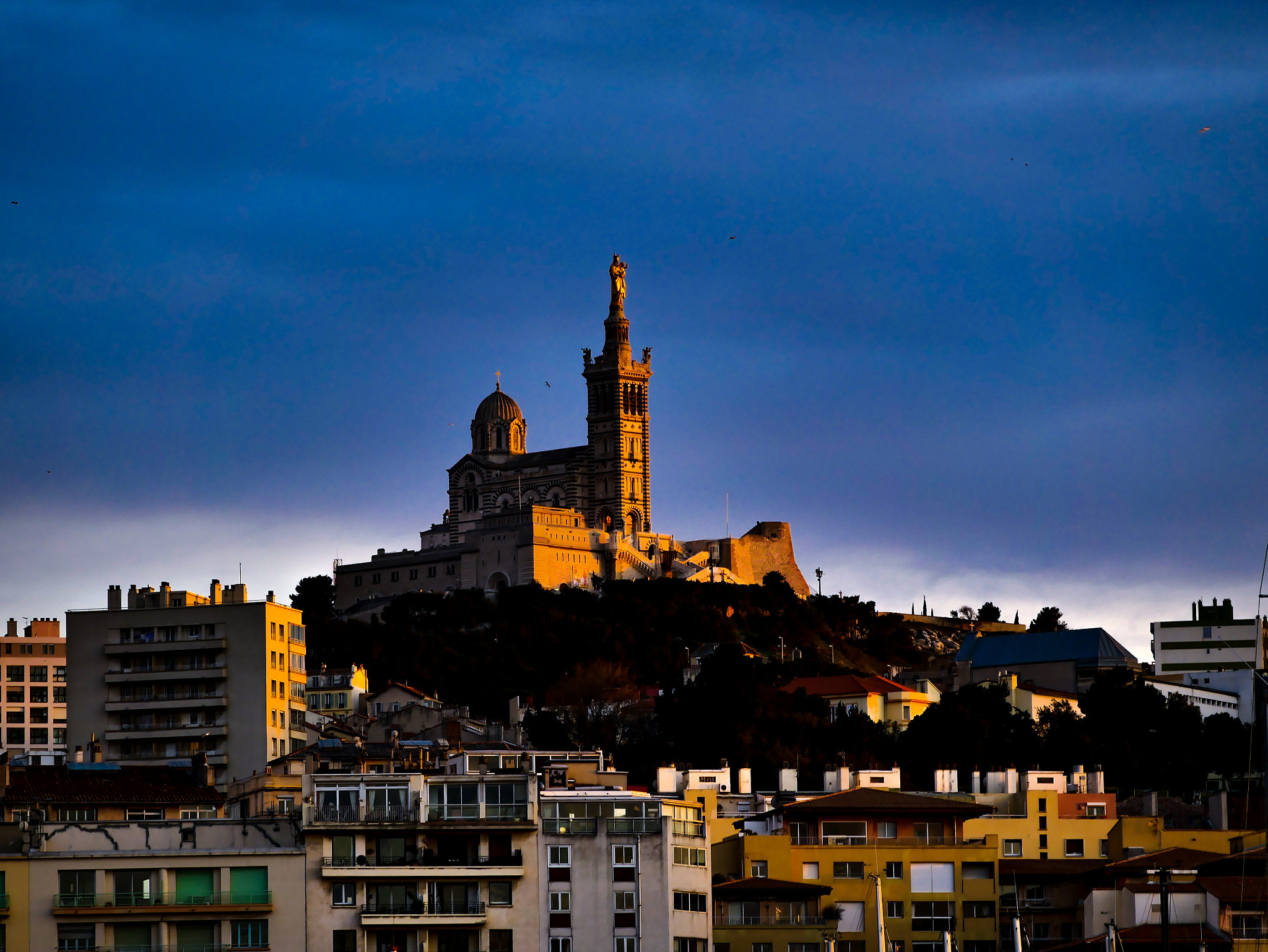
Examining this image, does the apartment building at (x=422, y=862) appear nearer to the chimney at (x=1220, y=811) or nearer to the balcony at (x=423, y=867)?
the balcony at (x=423, y=867)

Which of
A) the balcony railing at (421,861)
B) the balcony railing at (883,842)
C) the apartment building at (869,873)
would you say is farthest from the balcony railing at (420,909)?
the balcony railing at (883,842)

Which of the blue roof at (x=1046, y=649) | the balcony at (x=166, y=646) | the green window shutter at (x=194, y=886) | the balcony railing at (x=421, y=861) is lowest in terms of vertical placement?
the green window shutter at (x=194, y=886)

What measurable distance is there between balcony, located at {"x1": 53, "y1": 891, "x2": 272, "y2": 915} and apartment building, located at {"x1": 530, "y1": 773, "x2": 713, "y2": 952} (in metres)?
7.61

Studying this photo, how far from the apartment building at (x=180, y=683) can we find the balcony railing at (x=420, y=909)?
1421 inches

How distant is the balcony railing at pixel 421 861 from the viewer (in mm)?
64875

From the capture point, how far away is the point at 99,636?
339 feet

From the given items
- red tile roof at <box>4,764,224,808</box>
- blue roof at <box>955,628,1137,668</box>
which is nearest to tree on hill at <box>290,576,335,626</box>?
blue roof at <box>955,628,1137,668</box>

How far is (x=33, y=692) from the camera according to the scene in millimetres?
156625

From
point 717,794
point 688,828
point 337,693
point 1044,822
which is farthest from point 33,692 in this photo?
point 688,828

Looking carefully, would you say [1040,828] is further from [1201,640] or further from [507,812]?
[1201,640]

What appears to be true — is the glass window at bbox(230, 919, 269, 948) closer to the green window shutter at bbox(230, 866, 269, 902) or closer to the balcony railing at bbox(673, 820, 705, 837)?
the green window shutter at bbox(230, 866, 269, 902)

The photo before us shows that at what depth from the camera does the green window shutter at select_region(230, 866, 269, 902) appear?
63.6m

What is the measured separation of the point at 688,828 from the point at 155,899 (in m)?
16.3

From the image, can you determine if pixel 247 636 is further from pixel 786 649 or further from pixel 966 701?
pixel 786 649
